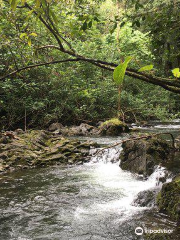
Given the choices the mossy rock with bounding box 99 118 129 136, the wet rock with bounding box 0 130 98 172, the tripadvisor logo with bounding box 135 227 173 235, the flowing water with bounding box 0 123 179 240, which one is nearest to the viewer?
the tripadvisor logo with bounding box 135 227 173 235

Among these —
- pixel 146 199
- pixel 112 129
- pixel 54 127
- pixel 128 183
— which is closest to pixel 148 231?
pixel 146 199

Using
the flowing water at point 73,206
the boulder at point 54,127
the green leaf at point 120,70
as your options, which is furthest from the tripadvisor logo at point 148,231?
the boulder at point 54,127


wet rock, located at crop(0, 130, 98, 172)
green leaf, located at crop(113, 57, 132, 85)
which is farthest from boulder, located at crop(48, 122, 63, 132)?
green leaf, located at crop(113, 57, 132, 85)

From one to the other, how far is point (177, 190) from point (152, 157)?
2.80m

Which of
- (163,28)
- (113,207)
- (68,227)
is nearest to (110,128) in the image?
(113,207)

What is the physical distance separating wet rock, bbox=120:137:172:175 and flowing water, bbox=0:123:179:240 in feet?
0.91

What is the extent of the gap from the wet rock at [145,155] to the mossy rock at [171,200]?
2.24m

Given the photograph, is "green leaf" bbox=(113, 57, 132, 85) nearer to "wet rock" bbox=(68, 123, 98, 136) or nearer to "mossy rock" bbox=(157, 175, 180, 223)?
"mossy rock" bbox=(157, 175, 180, 223)

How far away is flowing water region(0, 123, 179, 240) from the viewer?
3.95m

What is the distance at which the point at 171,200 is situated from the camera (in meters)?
4.35

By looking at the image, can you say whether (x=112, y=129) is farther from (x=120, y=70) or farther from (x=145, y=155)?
(x=120, y=70)

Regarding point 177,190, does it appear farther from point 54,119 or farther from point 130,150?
point 54,119

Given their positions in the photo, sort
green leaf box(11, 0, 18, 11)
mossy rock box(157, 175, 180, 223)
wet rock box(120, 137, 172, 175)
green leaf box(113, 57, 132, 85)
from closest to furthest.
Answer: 1. green leaf box(113, 57, 132, 85)
2. green leaf box(11, 0, 18, 11)
3. mossy rock box(157, 175, 180, 223)
4. wet rock box(120, 137, 172, 175)

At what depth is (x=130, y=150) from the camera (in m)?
8.06
